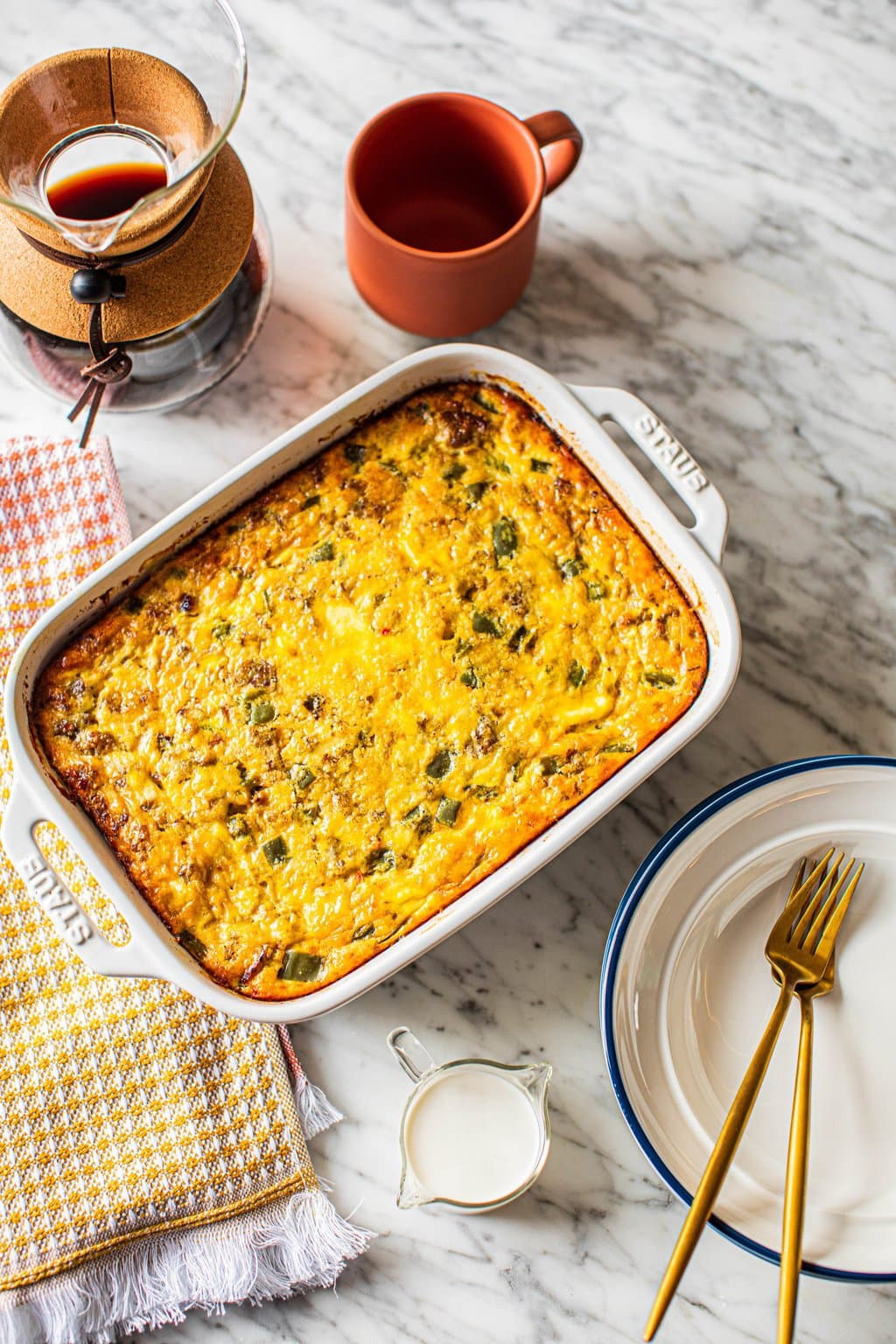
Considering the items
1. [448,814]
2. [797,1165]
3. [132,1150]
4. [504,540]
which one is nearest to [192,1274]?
[132,1150]

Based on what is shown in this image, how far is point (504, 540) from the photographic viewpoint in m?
1.75

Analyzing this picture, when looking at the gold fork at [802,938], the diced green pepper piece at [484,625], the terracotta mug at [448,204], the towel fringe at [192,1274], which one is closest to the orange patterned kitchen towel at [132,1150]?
the towel fringe at [192,1274]

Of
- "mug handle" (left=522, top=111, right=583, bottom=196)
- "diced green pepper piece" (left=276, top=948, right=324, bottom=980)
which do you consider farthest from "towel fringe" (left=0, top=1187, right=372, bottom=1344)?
"mug handle" (left=522, top=111, right=583, bottom=196)

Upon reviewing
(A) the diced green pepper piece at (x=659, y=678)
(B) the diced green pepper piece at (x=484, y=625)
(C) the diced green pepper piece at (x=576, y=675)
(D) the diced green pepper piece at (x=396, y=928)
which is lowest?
(D) the diced green pepper piece at (x=396, y=928)

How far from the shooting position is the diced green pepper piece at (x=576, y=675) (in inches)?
67.4

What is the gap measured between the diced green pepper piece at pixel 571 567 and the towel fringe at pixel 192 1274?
3.36ft

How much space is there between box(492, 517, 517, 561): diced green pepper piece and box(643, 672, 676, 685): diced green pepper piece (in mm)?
274

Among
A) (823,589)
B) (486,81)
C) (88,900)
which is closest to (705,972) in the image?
(823,589)

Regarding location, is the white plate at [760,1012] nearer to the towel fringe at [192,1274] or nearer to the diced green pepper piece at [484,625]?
the diced green pepper piece at [484,625]

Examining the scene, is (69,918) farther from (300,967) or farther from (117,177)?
(117,177)

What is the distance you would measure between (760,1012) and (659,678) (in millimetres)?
552

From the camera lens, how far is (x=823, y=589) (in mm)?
1968

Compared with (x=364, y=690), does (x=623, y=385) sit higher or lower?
higher

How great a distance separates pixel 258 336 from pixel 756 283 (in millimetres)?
876
